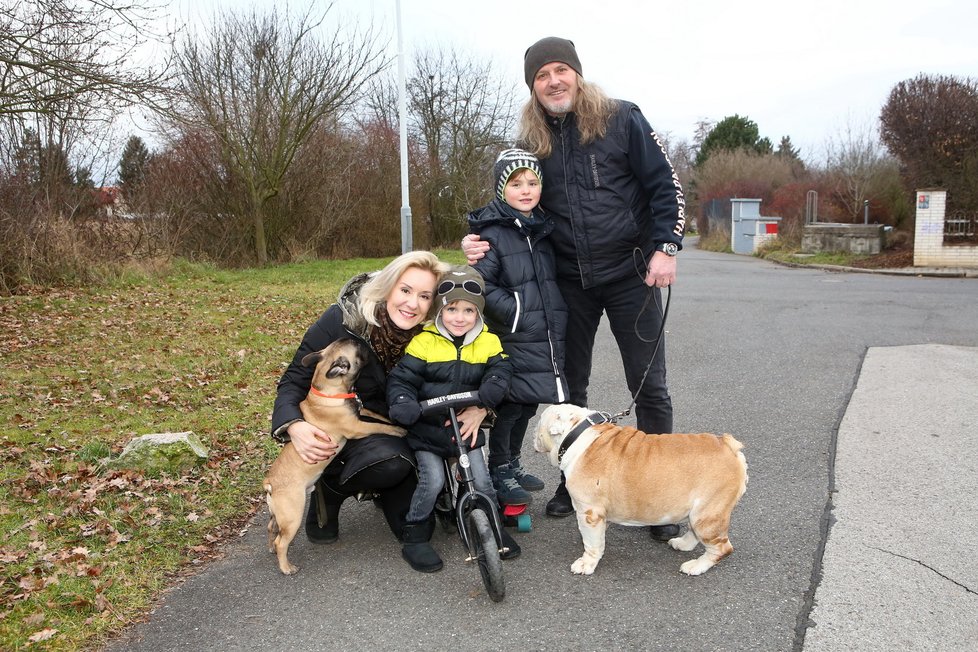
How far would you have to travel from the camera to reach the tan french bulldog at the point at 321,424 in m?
3.63

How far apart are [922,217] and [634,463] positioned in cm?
1907

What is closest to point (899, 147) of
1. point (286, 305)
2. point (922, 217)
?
point (922, 217)

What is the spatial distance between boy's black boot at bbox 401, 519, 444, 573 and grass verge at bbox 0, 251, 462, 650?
1075 millimetres

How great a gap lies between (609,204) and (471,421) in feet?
4.45

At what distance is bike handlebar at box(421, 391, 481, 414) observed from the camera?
366 centimetres

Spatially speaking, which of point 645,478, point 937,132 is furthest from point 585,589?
point 937,132

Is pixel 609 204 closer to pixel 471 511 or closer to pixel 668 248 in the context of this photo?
pixel 668 248

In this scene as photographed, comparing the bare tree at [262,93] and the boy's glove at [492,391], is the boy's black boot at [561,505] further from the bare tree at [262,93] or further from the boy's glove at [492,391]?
the bare tree at [262,93]

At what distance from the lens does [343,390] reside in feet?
12.6

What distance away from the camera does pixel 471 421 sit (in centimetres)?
378

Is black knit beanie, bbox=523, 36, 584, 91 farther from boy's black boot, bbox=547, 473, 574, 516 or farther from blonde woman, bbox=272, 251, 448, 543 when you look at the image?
boy's black boot, bbox=547, 473, 574, 516

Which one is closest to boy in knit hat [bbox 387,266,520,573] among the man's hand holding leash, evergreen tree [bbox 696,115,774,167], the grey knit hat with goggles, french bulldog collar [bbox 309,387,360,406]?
the grey knit hat with goggles

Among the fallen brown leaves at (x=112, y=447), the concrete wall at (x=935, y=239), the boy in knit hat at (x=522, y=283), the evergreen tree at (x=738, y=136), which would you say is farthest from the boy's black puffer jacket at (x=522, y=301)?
the evergreen tree at (x=738, y=136)

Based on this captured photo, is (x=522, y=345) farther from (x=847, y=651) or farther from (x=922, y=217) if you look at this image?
(x=922, y=217)
